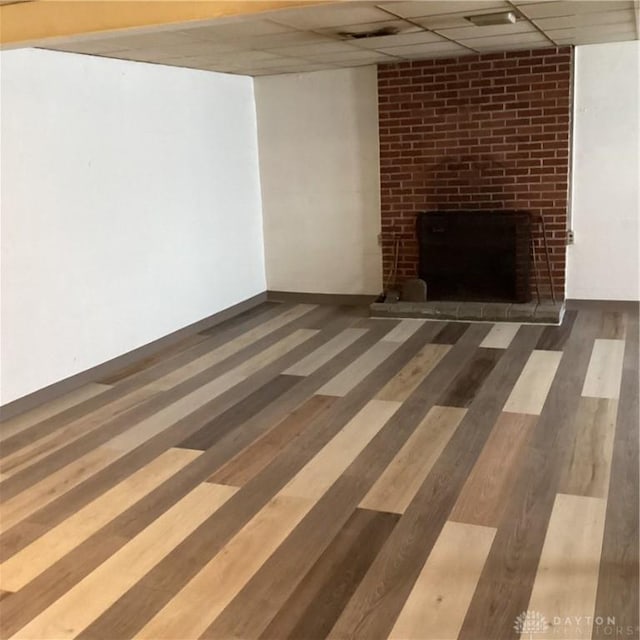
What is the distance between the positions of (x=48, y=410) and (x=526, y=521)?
296 cm

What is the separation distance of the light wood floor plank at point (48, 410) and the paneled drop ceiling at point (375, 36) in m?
2.12

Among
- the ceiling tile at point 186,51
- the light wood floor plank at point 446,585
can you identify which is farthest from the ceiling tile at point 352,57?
the light wood floor plank at point 446,585

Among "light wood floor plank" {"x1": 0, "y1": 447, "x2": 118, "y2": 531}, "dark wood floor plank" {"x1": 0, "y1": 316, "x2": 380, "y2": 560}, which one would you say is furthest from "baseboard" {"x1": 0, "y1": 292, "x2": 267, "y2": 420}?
"dark wood floor plank" {"x1": 0, "y1": 316, "x2": 380, "y2": 560}

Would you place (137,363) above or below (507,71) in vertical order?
below

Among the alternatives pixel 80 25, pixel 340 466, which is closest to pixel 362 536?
pixel 340 466

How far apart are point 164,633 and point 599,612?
4.66 ft

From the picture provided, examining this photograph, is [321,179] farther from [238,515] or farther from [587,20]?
[238,515]

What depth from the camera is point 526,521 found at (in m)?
3.02

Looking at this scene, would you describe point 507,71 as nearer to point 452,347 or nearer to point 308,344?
point 452,347

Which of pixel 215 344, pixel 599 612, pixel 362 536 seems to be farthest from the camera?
pixel 215 344

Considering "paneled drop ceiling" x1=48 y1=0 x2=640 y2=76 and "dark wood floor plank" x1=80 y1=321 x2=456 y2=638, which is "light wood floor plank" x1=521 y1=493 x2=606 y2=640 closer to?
"dark wood floor plank" x1=80 y1=321 x2=456 y2=638

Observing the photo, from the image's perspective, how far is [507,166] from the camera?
21.0ft

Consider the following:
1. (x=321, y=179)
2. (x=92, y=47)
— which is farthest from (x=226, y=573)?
(x=321, y=179)

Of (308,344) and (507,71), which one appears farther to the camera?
(507,71)
